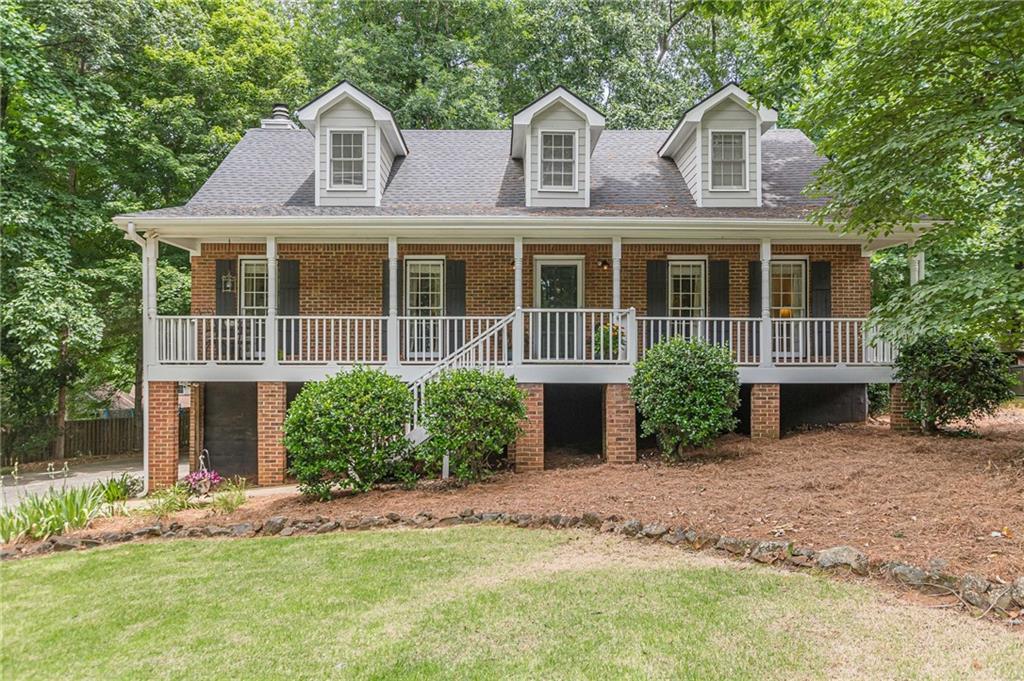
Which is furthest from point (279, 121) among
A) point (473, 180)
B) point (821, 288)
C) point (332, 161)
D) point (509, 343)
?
point (821, 288)

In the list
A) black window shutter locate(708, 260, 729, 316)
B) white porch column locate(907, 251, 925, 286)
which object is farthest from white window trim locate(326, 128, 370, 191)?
white porch column locate(907, 251, 925, 286)

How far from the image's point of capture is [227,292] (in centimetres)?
1160

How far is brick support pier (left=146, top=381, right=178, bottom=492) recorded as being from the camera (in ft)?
32.0

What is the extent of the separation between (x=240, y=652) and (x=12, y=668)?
1.45m

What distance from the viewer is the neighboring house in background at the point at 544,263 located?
407 inches

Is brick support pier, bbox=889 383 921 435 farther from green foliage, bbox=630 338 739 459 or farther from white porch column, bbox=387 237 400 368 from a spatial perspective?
white porch column, bbox=387 237 400 368

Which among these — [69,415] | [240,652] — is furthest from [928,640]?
[69,415]

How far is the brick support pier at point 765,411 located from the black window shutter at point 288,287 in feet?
29.0

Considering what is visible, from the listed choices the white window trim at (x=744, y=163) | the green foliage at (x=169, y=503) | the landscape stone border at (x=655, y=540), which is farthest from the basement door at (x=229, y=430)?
the white window trim at (x=744, y=163)

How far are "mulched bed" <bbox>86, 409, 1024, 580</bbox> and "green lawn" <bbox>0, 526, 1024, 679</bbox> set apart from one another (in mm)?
953

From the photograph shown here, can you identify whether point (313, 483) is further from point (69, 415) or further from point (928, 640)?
point (69, 415)

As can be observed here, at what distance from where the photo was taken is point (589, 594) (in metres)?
4.47

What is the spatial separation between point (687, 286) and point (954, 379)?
15.5ft

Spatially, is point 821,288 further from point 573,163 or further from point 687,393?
point 573,163
